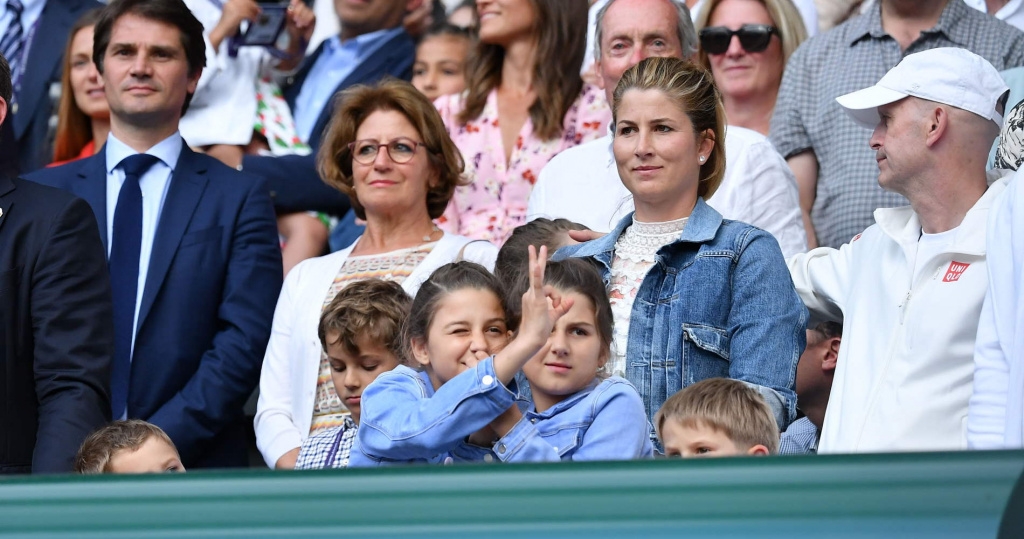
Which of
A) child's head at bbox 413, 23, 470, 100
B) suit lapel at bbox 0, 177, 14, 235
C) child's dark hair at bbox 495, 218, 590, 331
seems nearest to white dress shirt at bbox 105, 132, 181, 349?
suit lapel at bbox 0, 177, 14, 235

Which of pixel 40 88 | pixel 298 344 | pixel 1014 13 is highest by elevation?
pixel 1014 13

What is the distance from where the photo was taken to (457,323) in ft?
10.4

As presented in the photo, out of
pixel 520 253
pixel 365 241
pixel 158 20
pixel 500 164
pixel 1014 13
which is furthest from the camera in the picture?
pixel 1014 13

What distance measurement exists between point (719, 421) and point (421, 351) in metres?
0.70

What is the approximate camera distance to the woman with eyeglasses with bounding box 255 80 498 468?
4.43 m

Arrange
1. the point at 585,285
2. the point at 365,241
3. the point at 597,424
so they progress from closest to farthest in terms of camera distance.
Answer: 1. the point at 597,424
2. the point at 585,285
3. the point at 365,241

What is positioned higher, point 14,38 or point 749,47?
point 749,47

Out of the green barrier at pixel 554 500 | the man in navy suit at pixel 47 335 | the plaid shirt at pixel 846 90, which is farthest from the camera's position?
the plaid shirt at pixel 846 90

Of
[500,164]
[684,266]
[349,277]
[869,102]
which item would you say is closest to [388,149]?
[349,277]

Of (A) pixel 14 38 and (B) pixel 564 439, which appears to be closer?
(B) pixel 564 439

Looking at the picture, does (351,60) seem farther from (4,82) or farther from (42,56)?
(4,82)

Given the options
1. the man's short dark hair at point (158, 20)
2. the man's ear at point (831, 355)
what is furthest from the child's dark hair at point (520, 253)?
the man's short dark hair at point (158, 20)

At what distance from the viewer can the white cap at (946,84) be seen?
141 inches

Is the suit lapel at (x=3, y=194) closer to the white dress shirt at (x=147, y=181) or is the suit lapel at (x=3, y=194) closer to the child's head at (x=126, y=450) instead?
the child's head at (x=126, y=450)
